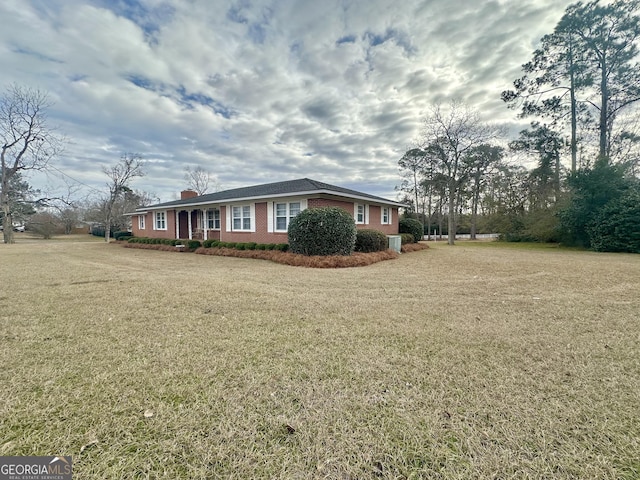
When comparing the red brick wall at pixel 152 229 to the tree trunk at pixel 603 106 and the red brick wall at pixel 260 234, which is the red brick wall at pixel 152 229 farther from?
the tree trunk at pixel 603 106

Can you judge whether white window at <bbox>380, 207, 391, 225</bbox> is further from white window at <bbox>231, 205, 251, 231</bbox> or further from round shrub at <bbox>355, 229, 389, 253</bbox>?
white window at <bbox>231, 205, 251, 231</bbox>

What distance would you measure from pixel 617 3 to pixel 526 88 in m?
5.09

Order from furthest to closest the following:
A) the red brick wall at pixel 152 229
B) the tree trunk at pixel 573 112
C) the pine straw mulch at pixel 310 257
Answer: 1. the red brick wall at pixel 152 229
2. the tree trunk at pixel 573 112
3. the pine straw mulch at pixel 310 257

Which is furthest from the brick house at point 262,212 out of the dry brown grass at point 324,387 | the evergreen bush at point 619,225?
the evergreen bush at point 619,225

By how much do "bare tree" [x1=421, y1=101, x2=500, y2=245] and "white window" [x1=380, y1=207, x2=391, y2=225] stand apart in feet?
21.8

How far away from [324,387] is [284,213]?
11393 millimetres

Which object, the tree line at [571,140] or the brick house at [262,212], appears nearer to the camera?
the brick house at [262,212]

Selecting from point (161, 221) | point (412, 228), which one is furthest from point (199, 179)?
point (412, 228)

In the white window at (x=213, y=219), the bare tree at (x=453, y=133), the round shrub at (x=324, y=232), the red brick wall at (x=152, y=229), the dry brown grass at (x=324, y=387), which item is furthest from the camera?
the red brick wall at (x=152, y=229)

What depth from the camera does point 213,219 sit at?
57.9 feet

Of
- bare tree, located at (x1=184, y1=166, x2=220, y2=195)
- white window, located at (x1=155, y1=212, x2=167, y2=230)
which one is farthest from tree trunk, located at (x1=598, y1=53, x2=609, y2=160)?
bare tree, located at (x1=184, y1=166, x2=220, y2=195)

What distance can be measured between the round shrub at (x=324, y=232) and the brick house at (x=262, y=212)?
1.88m

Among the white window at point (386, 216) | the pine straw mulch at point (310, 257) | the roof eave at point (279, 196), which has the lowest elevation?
the pine straw mulch at point (310, 257)

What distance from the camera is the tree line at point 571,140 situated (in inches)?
564
